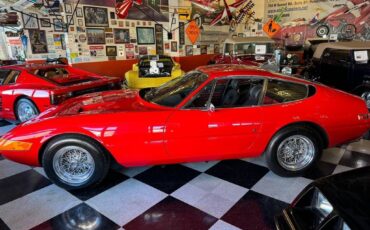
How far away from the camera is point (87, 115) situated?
2.33 meters

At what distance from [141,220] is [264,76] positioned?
1.81 metres

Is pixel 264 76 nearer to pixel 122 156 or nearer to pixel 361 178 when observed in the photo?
pixel 361 178

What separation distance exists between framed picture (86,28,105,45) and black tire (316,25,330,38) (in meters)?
8.76

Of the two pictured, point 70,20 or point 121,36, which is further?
point 121,36

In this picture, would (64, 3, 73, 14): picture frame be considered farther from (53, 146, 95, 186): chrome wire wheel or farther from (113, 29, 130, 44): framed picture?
(53, 146, 95, 186): chrome wire wheel

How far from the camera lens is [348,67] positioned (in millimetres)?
4750

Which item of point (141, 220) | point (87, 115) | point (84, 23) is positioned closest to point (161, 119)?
point (87, 115)

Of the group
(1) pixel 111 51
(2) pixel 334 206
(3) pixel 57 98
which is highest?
(1) pixel 111 51

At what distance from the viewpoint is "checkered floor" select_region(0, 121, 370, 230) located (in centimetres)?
200

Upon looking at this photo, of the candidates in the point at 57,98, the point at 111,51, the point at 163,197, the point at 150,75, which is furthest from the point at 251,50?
the point at 163,197

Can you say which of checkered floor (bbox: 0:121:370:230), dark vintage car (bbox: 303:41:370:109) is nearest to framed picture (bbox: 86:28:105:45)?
checkered floor (bbox: 0:121:370:230)

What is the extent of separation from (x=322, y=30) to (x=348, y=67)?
264 inches

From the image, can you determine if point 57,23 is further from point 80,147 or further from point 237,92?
point 237,92

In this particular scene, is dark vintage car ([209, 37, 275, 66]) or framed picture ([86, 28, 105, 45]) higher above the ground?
framed picture ([86, 28, 105, 45])
